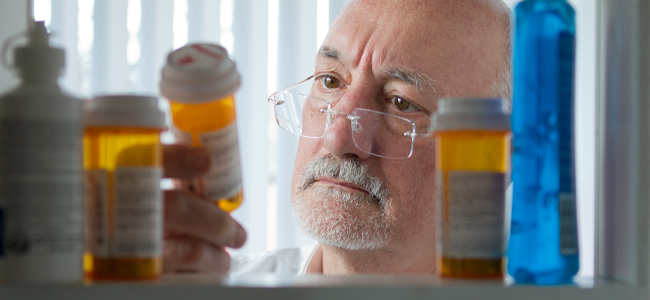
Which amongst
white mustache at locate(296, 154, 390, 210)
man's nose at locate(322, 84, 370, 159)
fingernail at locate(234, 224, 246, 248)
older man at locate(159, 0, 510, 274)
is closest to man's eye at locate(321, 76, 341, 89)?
older man at locate(159, 0, 510, 274)

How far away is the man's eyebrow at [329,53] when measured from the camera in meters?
1.39

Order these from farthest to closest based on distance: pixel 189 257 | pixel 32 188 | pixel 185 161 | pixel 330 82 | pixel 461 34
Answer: pixel 330 82, pixel 461 34, pixel 189 257, pixel 185 161, pixel 32 188

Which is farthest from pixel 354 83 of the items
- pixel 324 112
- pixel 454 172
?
pixel 454 172

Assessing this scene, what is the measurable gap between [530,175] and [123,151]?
1.26ft

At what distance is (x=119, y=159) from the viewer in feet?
1.50

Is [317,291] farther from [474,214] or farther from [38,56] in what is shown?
[38,56]

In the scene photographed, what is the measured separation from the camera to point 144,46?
8.98 ft

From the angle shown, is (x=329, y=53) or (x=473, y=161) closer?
(x=473, y=161)

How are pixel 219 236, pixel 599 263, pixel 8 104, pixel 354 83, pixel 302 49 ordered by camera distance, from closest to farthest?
pixel 8 104
pixel 599 263
pixel 219 236
pixel 354 83
pixel 302 49

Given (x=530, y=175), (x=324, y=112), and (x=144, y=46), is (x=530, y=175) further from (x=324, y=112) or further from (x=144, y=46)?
(x=144, y=46)

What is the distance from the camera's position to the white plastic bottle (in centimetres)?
42

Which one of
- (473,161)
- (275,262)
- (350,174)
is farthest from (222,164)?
(275,262)

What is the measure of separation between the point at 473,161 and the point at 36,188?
0.39 meters

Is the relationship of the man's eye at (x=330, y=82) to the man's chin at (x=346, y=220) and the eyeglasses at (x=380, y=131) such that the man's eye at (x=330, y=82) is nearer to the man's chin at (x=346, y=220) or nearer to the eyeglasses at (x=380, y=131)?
the eyeglasses at (x=380, y=131)
